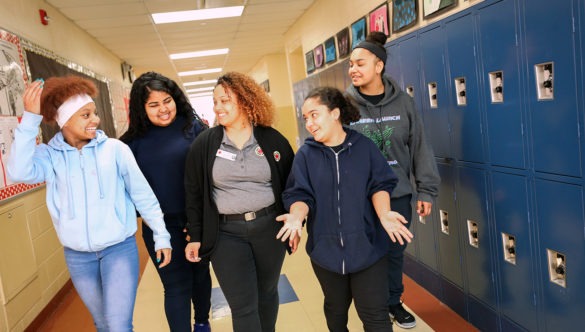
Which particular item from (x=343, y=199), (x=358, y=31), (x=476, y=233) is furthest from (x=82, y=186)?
(x=358, y=31)

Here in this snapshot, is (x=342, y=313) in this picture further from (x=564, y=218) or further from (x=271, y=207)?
(x=564, y=218)

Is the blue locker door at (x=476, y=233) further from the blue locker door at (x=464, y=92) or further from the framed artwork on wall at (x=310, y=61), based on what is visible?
the framed artwork on wall at (x=310, y=61)

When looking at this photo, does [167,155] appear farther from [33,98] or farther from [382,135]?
[382,135]

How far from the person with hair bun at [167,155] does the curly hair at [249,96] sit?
0.37m

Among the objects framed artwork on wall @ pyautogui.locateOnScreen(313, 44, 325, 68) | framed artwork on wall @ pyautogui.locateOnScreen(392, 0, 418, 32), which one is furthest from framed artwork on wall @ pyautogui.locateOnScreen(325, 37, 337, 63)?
framed artwork on wall @ pyautogui.locateOnScreen(392, 0, 418, 32)

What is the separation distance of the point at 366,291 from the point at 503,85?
3.85 ft

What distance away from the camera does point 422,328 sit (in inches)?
103

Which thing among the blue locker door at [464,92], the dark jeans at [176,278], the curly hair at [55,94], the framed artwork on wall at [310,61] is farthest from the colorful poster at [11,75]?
the framed artwork on wall at [310,61]

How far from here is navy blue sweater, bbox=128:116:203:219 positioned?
7.41 feet

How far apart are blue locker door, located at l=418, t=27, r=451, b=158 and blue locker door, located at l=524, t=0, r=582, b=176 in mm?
762

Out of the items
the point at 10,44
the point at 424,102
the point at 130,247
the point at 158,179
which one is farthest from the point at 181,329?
the point at 10,44

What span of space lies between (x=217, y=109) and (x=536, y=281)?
1.66 meters

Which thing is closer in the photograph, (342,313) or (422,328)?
(342,313)

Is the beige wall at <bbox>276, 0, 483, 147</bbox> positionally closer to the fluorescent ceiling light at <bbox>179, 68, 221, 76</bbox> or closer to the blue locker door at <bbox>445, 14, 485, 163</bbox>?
the blue locker door at <bbox>445, 14, 485, 163</bbox>
